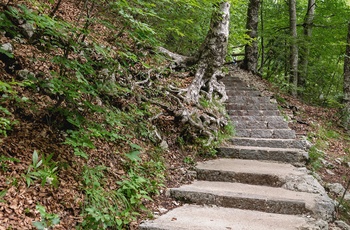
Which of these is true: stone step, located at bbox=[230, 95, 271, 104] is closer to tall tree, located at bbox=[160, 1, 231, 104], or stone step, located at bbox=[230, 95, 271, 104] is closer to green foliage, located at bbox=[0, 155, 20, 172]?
tall tree, located at bbox=[160, 1, 231, 104]

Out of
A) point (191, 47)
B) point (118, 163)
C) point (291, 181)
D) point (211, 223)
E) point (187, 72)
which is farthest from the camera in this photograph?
point (191, 47)

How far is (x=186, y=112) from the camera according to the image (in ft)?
16.8

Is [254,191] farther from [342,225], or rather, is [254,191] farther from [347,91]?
[347,91]

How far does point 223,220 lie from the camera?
3.10 meters

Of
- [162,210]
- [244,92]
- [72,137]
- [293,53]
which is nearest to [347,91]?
[293,53]

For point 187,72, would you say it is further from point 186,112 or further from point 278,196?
point 278,196

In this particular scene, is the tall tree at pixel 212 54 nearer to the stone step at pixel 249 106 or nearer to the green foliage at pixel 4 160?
the stone step at pixel 249 106

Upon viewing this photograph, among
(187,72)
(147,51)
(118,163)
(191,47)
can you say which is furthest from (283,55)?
(118,163)

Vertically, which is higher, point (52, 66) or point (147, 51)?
point (147, 51)

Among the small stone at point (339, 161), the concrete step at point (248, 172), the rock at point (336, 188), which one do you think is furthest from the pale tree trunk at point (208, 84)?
the small stone at point (339, 161)

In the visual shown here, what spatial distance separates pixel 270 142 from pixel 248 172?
5.95 feet

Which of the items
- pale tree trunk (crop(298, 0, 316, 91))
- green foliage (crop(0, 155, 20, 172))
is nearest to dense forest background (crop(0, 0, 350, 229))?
green foliage (crop(0, 155, 20, 172))

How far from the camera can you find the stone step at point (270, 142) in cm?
582

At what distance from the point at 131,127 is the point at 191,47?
17.6 ft
